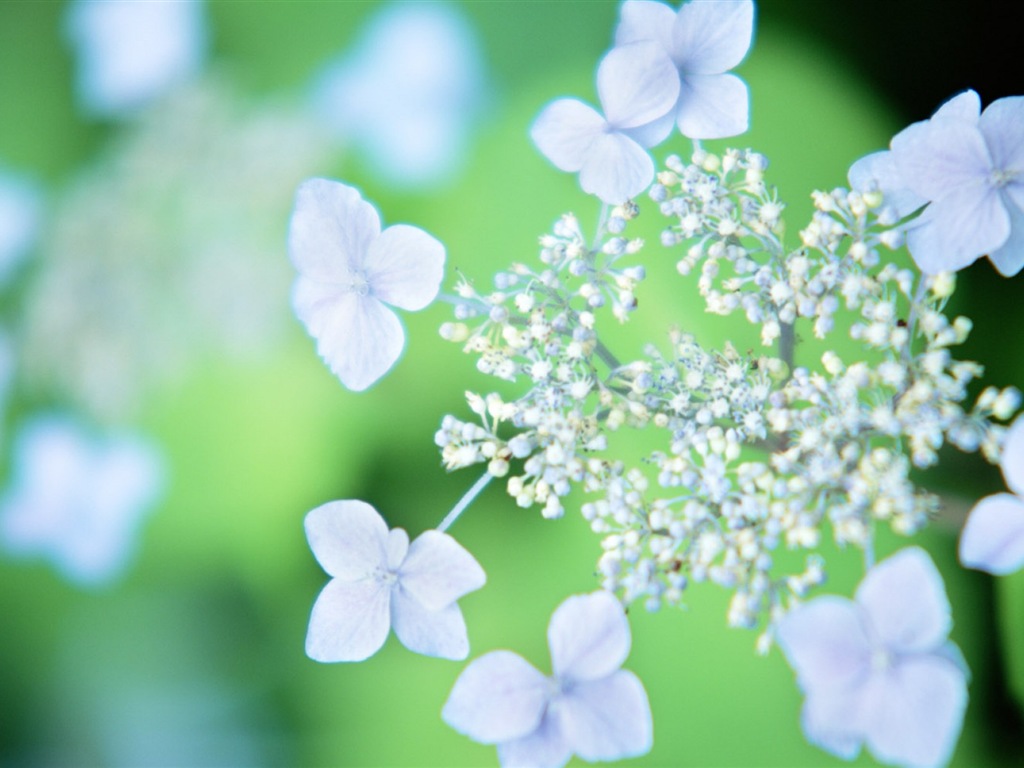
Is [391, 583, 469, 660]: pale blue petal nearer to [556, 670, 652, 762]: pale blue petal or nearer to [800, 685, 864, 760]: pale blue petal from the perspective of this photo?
[556, 670, 652, 762]: pale blue petal

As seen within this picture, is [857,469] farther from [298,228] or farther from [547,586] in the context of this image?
[547,586]

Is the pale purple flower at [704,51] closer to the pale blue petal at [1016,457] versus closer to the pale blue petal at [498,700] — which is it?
the pale blue petal at [1016,457]

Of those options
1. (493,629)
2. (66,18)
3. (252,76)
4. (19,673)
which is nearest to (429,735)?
(493,629)

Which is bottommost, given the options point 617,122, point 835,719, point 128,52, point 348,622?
point 128,52

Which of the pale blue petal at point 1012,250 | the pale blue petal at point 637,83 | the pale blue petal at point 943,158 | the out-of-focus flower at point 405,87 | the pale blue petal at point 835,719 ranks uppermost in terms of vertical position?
the pale blue petal at point 943,158

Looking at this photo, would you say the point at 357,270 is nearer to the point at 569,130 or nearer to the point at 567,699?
the point at 569,130

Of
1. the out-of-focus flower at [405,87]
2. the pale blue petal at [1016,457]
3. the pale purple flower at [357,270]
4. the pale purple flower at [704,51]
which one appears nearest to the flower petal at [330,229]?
the pale purple flower at [357,270]

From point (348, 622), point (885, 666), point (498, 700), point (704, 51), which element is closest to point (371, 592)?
point (348, 622)
